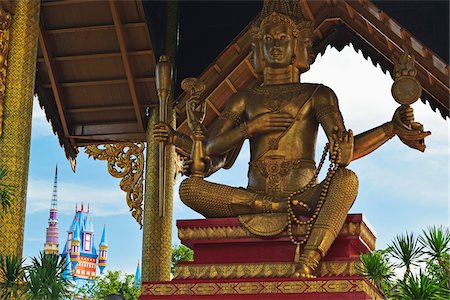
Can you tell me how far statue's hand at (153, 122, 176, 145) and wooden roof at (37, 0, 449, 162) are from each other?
225 centimetres

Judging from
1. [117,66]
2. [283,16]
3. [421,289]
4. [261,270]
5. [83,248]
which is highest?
[83,248]

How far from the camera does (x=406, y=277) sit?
14.0ft

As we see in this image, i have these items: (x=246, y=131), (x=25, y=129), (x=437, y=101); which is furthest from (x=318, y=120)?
(x=437, y=101)

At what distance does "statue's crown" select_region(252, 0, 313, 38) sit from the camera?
541 cm

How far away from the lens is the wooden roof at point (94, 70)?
7680mm

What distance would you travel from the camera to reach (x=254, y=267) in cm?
477

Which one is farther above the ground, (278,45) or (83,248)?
(83,248)

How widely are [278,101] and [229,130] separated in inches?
11.5

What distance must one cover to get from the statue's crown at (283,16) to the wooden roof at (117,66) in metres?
2.06

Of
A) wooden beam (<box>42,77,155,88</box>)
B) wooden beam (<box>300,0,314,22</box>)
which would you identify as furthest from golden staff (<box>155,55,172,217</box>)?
wooden beam (<box>300,0,314,22</box>)

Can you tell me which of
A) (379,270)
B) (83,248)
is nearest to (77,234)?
(83,248)

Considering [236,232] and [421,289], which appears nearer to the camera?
[421,289]

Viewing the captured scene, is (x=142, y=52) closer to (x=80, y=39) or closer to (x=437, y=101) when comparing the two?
(x=80, y=39)

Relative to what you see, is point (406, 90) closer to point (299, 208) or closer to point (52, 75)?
point (299, 208)
